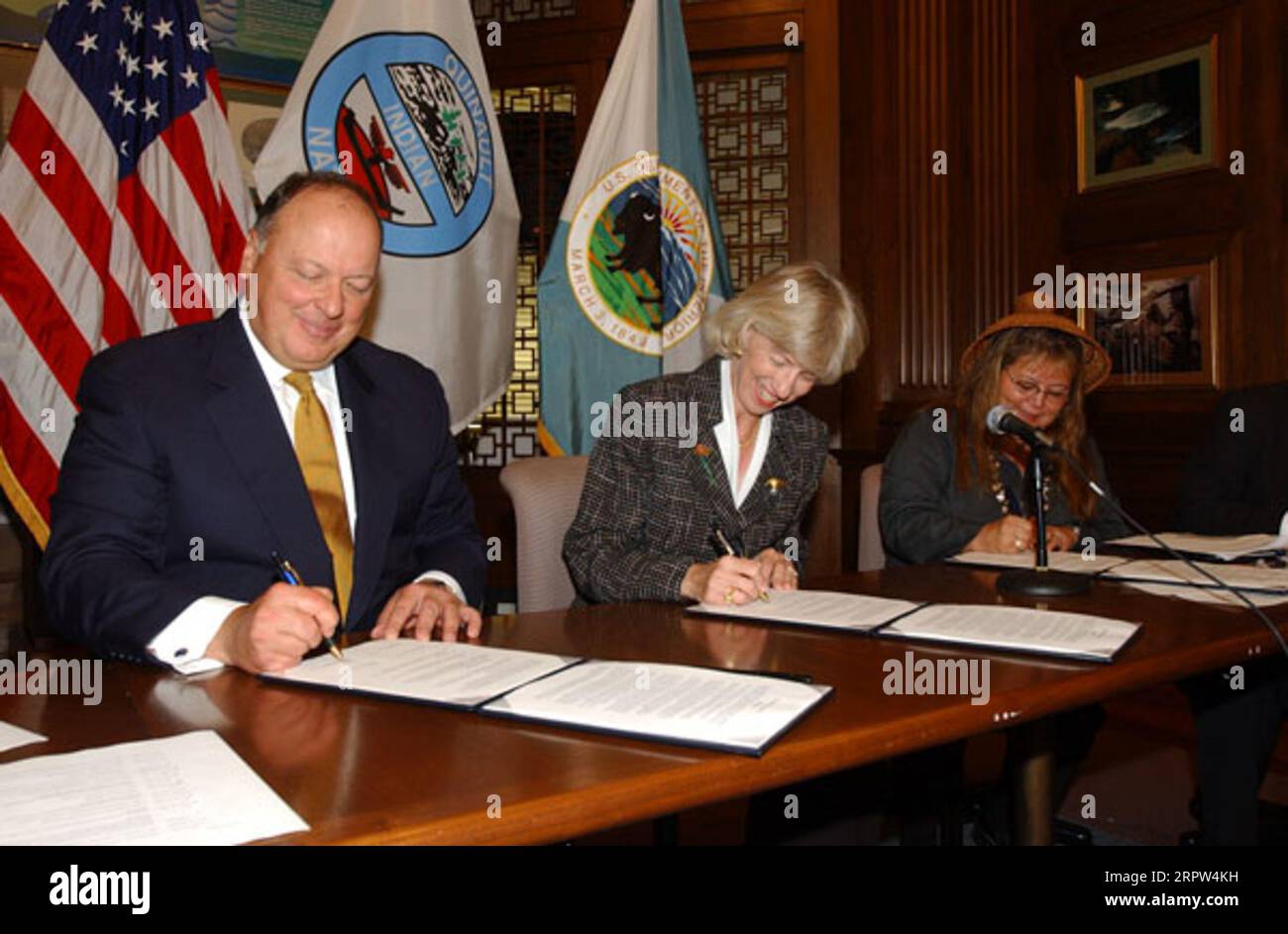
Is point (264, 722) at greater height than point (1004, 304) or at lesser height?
lesser

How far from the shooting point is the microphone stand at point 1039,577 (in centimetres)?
204

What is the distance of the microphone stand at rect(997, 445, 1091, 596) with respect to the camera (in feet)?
6.70

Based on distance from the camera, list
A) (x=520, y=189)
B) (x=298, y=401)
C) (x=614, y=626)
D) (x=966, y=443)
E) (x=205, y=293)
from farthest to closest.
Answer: (x=520, y=189), (x=205, y=293), (x=966, y=443), (x=298, y=401), (x=614, y=626)

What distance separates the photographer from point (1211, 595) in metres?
2.01

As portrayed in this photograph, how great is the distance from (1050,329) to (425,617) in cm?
197

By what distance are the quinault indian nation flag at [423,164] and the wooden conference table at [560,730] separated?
7.36 ft

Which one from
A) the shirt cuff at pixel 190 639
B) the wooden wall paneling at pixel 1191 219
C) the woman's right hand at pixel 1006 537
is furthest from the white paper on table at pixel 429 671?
the wooden wall paneling at pixel 1191 219

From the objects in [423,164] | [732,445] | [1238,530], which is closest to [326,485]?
[732,445]

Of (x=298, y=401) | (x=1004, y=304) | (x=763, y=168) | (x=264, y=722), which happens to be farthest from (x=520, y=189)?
(x=264, y=722)

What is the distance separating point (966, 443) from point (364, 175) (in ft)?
6.96

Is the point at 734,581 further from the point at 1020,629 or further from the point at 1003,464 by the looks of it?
the point at 1003,464

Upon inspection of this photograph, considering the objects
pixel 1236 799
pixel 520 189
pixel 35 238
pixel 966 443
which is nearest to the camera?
pixel 1236 799

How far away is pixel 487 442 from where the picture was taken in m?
4.91
